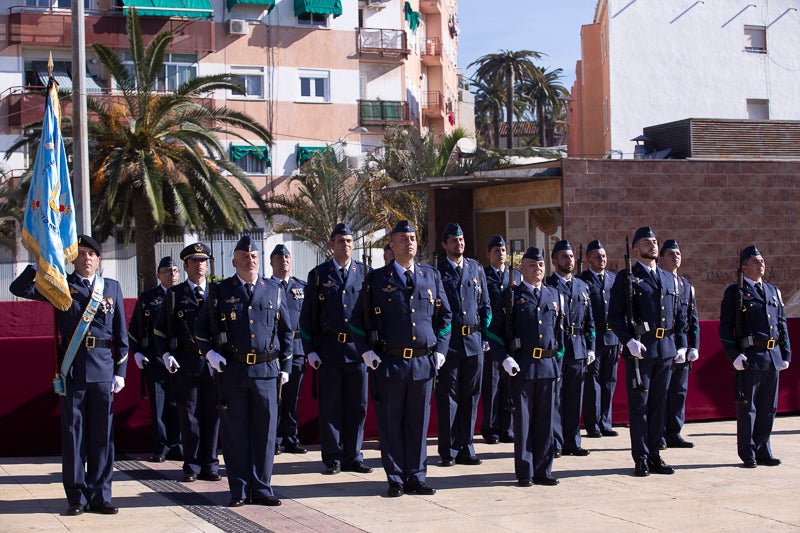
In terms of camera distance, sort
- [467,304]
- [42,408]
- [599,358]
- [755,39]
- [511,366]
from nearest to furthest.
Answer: [511,366]
[467,304]
[42,408]
[599,358]
[755,39]

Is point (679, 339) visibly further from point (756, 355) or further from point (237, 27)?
point (237, 27)

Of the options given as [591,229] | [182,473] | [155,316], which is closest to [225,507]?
[182,473]

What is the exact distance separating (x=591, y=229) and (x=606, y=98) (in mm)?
26995

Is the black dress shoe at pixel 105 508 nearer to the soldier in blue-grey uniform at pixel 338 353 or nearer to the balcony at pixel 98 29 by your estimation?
the soldier in blue-grey uniform at pixel 338 353

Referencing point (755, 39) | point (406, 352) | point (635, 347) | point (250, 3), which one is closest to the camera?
point (406, 352)

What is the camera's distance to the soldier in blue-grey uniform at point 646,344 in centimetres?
1000

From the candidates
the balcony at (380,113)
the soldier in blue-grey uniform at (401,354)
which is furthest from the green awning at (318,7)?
the soldier in blue-grey uniform at (401,354)

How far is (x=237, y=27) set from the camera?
41.5 meters

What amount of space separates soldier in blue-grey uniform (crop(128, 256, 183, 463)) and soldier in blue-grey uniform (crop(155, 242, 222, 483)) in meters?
0.37

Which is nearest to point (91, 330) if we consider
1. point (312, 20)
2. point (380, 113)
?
point (312, 20)

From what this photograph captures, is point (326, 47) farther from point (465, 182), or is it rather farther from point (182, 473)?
point (182, 473)

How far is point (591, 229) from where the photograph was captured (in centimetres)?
1998

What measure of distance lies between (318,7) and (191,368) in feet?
112

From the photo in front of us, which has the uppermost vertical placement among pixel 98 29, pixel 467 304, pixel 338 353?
pixel 98 29
